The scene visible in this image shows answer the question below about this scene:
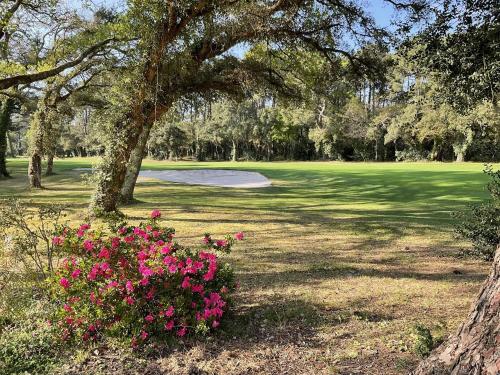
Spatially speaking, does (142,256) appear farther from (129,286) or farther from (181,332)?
(181,332)

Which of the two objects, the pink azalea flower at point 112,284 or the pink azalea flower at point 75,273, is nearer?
the pink azalea flower at point 112,284

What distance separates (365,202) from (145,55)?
10.2m

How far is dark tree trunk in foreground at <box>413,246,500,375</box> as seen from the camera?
79.8 inches

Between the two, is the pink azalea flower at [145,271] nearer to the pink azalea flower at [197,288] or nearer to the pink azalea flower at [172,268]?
the pink azalea flower at [172,268]

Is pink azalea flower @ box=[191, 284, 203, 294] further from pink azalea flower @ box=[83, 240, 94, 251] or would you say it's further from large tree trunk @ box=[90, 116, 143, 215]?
large tree trunk @ box=[90, 116, 143, 215]

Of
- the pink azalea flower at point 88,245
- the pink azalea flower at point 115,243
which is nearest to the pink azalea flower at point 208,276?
the pink azalea flower at point 115,243

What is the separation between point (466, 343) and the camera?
2172 millimetres

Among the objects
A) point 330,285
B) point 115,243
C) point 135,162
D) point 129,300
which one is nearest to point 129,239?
point 115,243

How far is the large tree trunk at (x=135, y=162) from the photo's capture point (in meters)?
12.5

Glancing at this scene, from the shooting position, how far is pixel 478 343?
211cm

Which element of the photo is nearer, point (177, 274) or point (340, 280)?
point (177, 274)

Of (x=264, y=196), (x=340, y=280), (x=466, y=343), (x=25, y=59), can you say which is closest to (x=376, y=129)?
(x=264, y=196)

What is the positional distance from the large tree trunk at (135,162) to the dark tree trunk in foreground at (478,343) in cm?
1046

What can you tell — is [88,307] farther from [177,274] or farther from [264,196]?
[264,196]
